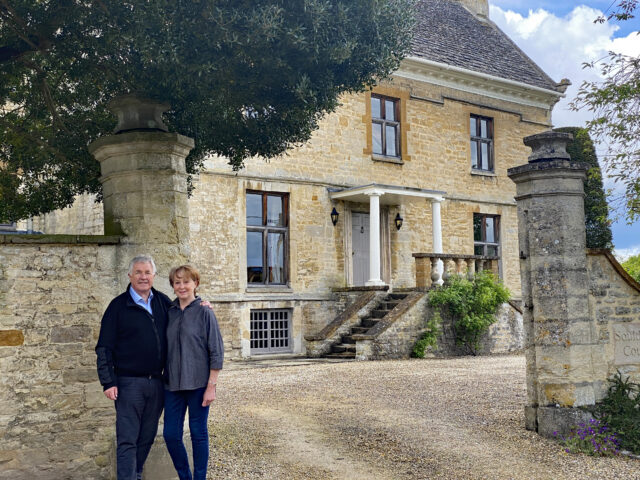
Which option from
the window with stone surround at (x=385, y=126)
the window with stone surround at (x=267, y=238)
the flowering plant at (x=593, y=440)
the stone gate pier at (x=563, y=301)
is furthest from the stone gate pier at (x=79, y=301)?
the window with stone surround at (x=385, y=126)

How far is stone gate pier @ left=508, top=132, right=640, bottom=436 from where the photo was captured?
703 centimetres

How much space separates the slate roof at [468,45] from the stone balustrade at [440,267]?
17.5 ft

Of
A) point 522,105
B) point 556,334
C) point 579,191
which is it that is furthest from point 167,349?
point 522,105

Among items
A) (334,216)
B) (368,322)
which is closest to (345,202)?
(334,216)

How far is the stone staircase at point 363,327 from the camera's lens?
46.8ft

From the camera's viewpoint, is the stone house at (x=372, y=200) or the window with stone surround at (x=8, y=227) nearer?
the window with stone surround at (x=8, y=227)

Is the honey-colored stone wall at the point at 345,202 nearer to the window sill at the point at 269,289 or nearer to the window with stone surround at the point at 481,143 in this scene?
the window sill at the point at 269,289

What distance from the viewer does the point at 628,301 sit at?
7430mm

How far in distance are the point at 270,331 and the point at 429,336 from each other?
3415 millimetres

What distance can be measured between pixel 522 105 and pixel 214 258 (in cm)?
1077

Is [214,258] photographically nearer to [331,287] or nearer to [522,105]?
[331,287]

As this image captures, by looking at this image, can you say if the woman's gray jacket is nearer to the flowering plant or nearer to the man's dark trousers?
A: the man's dark trousers

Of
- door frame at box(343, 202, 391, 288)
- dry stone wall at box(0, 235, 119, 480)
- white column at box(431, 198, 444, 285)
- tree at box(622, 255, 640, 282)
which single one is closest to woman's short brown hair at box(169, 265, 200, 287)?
dry stone wall at box(0, 235, 119, 480)

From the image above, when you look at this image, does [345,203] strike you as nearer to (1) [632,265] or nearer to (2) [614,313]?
(2) [614,313]
